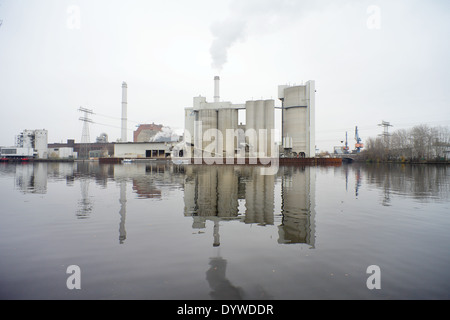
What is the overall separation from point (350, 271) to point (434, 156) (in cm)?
11399

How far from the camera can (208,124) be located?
252 ft

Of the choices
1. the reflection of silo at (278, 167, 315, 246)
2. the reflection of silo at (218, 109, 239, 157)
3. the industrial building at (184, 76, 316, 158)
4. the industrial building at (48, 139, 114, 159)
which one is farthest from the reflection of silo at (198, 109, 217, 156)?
the industrial building at (48, 139, 114, 159)

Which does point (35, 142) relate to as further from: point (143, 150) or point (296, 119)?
point (296, 119)

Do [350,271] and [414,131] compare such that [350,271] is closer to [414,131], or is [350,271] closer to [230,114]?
[230,114]

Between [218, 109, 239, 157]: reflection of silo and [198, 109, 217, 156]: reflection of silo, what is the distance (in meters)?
1.86

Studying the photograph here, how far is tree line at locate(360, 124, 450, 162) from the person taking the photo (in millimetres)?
92562

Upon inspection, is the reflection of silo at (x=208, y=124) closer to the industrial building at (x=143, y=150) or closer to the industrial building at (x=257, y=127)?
the industrial building at (x=257, y=127)

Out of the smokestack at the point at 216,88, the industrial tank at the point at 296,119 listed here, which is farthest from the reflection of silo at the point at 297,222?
the smokestack at the point at 216,88

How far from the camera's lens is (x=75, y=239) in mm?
7582

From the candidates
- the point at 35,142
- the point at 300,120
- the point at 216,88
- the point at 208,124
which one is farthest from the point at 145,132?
the point at 300,120

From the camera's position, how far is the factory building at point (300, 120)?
6938 centimetres

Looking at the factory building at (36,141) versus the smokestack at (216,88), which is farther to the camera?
the factory building at (36,141)

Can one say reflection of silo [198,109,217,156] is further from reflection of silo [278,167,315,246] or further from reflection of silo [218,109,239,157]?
reflection of silo [278,167,315,246]
